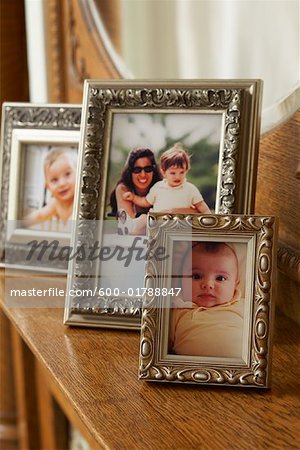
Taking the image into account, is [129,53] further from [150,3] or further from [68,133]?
[68,133]

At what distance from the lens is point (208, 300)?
0.59 meters

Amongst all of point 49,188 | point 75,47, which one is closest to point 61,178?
point 49,188

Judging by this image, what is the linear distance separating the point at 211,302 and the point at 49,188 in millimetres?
408

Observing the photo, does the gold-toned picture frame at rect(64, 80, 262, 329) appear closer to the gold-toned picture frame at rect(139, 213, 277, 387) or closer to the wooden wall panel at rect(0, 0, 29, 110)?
the gold-toned picture frame at rect(139, 213, 277, 387)

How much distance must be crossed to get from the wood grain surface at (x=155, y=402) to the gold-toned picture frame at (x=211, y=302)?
0.01 meters

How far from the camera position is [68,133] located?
93 cm

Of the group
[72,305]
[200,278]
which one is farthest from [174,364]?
[72,305]

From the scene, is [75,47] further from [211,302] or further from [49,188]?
[211,302]

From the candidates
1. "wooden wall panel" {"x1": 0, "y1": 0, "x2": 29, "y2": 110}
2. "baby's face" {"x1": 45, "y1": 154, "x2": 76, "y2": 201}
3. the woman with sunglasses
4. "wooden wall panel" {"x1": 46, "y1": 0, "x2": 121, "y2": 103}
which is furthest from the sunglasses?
"wooden wall panel" {"x1": 0, "y1": 0, "x2": 29, "y2": 110}

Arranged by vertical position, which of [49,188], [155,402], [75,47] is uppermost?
[75,47]

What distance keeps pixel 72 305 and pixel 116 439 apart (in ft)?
0.84

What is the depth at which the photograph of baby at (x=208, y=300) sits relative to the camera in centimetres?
58

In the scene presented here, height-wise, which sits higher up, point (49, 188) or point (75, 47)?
point (75, 47)

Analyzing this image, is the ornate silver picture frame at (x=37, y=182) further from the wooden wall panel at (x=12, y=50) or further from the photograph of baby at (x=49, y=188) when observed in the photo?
the wooden wall panel at (x=12, y=50)
